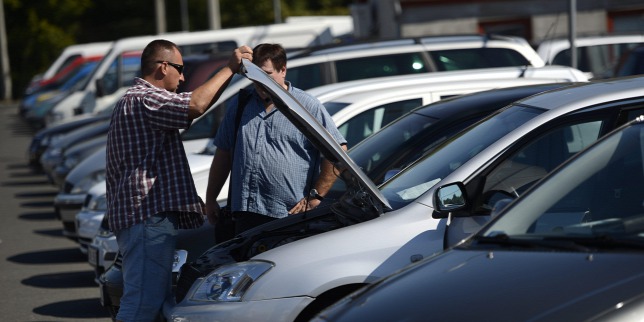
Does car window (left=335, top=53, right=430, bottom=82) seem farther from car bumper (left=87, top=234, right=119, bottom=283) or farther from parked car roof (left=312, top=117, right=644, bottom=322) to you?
parked car roof (left=312, top=117, right=644, bottom=322)

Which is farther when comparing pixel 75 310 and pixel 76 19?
pixel 76 19

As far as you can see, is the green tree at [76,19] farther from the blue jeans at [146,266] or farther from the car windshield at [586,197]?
the car windshield at [586,197]

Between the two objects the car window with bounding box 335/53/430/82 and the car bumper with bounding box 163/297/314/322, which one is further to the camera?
the car window with bounding box 335/53/430/82

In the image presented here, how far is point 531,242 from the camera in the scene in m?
3.84

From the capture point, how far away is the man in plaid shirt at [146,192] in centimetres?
559

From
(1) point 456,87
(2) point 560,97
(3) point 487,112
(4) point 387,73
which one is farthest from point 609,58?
(2) point 560,97

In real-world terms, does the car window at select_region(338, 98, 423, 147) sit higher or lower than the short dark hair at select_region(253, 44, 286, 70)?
lower

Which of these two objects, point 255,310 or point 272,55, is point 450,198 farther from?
point 272,55

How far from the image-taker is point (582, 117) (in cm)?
520

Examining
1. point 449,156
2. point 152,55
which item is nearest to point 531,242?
point 449,156

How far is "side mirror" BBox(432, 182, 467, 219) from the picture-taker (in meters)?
4.75

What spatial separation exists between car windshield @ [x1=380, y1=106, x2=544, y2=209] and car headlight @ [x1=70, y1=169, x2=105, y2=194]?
6247 mm

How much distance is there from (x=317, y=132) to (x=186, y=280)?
1.05 m

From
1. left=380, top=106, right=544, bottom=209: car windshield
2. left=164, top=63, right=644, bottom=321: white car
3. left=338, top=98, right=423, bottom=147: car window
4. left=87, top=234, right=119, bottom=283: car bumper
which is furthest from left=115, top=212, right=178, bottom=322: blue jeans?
left=338, top=98, right=423, bottom=147: car window
